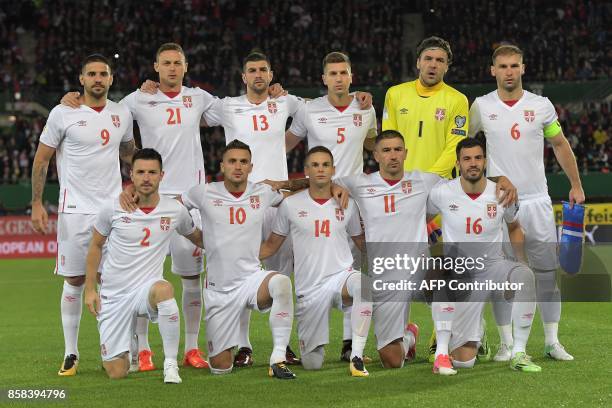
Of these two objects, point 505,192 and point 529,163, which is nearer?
point 505,192

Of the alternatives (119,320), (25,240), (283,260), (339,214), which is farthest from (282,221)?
(25,240)

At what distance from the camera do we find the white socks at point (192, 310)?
8023mm

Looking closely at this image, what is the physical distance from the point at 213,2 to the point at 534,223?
24.3 meters

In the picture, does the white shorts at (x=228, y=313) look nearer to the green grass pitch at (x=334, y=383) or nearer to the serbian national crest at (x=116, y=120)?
the green grass pitch at (x=334, y=383)

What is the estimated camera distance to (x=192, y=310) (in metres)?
8.08

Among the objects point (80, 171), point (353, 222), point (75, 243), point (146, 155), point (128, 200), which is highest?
point (146, 155)

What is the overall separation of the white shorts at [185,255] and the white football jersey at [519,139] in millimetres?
2391

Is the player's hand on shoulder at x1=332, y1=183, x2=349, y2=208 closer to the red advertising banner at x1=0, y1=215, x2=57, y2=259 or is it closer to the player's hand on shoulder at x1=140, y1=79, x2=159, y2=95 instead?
the player's hand on shoulder at x1=140, y1=79, x2=159, y2=95

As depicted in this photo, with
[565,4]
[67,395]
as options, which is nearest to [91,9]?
[565,4]

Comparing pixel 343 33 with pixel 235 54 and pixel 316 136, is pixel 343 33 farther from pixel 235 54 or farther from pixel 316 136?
pixel 316 136

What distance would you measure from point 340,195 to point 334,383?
145 cm

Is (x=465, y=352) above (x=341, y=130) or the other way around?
the other way around

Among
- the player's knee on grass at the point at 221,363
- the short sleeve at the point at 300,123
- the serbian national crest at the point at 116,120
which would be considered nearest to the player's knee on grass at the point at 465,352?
the player's knee on grass at the point at 221,363

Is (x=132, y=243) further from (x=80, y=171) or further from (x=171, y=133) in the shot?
(x=171, y=133)
